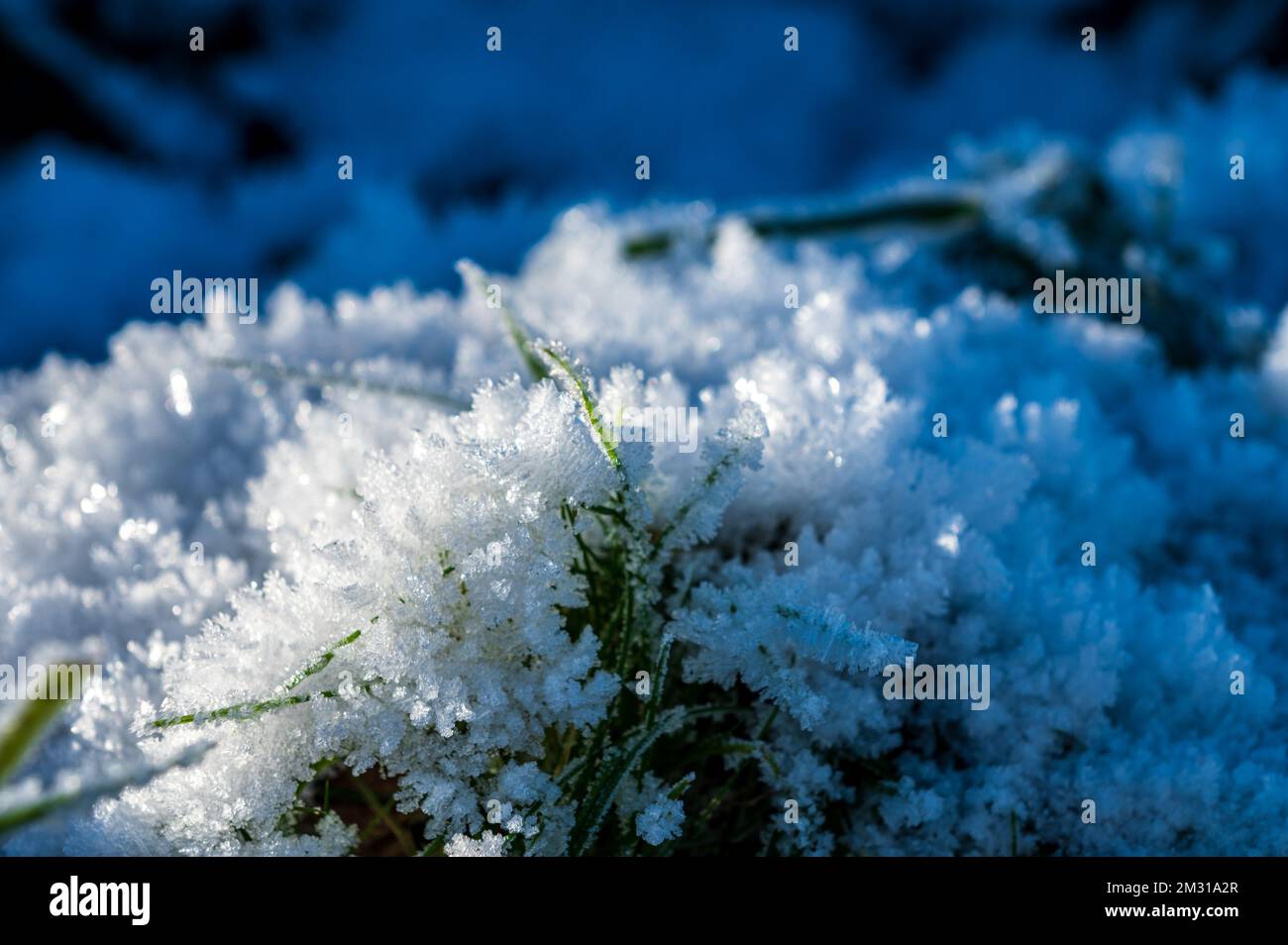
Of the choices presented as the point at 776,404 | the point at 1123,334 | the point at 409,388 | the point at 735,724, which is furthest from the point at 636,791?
the point at 1123,334

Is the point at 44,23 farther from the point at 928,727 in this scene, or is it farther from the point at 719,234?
the point at 928,727

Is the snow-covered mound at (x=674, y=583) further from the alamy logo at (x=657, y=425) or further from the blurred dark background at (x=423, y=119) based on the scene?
the blurred dark background at (x=423, y=119)

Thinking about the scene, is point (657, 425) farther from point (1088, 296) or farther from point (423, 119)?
point (423, 119)

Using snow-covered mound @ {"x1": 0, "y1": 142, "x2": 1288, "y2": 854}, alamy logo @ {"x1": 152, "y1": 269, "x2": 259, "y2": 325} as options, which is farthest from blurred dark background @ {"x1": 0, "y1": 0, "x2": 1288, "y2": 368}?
snow-covered mound @ {"x1": 0, "y1": 142, "x2": 1288, "y2": 854}
